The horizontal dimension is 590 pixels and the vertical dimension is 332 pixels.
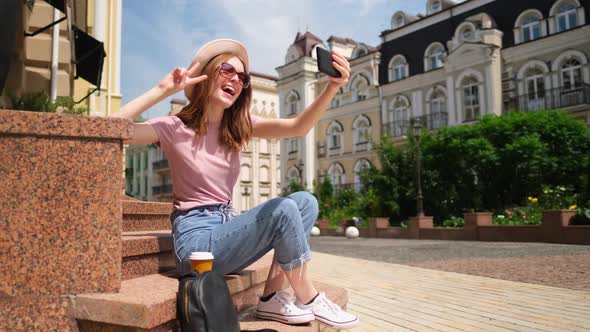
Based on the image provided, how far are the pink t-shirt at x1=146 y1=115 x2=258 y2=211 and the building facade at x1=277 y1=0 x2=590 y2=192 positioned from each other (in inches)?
752

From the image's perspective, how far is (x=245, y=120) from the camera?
3.19 m

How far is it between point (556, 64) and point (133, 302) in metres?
26.3

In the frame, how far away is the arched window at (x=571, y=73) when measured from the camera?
23281mm

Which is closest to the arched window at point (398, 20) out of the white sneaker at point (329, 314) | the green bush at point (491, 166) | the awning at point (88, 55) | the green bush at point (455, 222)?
the green bush at point (491, 166)

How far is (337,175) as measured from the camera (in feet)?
115

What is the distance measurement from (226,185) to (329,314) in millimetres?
961

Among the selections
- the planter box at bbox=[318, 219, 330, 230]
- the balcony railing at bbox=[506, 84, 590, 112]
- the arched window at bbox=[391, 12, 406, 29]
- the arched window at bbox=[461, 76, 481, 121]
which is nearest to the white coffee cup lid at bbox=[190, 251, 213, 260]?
the planter box at bbox=[318, 219, 330, 230]

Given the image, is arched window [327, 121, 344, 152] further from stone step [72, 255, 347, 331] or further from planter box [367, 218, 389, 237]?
stone step [72, 255, 347, 331]

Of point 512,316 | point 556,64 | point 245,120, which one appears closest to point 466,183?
point 556,64

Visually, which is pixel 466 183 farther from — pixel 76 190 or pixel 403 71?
pixel 76 190

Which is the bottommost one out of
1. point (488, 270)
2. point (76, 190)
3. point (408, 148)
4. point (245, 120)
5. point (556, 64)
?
point (488, 270)

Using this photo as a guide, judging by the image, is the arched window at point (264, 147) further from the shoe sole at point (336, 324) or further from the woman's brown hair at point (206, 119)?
the shoe sole at point (336, 324)

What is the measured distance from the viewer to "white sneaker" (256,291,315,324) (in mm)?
2719

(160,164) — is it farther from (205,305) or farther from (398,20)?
(205,305)
